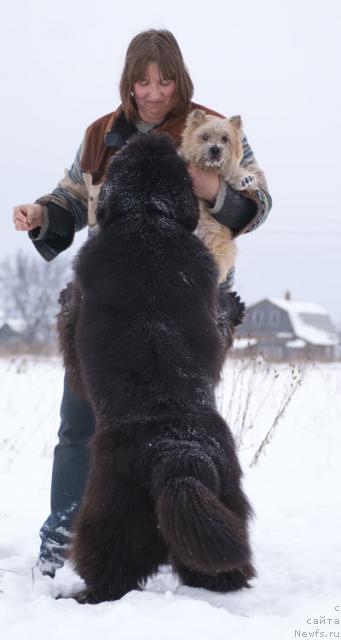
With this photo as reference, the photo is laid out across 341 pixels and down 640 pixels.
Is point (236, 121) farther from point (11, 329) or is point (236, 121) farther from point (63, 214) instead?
point (11, 329)

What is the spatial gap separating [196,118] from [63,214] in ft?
2.75

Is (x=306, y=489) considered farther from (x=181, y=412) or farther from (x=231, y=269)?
(x=181, y=412)

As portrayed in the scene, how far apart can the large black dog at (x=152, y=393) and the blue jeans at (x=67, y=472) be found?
2.39 ft

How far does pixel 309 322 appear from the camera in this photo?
46.3 meters

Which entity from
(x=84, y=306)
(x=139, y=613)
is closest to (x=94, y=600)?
(x=139, y=613)

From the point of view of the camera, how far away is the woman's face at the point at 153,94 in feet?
10.6

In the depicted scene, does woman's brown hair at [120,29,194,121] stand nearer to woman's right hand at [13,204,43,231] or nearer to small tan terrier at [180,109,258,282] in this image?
small tan terrier at [180,109,258,282]

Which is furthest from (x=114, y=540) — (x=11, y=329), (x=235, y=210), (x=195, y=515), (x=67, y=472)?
(x=11, y=329)

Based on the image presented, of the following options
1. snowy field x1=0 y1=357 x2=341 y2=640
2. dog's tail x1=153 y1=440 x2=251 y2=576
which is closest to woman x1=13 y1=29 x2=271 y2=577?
snowy field x1=0 y1=357 x2=341 y2=640

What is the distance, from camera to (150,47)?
319cm

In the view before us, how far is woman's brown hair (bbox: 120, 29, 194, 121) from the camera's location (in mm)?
3203

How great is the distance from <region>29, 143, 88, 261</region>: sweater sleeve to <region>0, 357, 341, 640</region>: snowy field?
4.99ft

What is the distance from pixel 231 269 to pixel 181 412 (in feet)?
4.11

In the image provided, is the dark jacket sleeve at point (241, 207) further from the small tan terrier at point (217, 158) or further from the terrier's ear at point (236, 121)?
the terrier's ear at point (236, 121)
